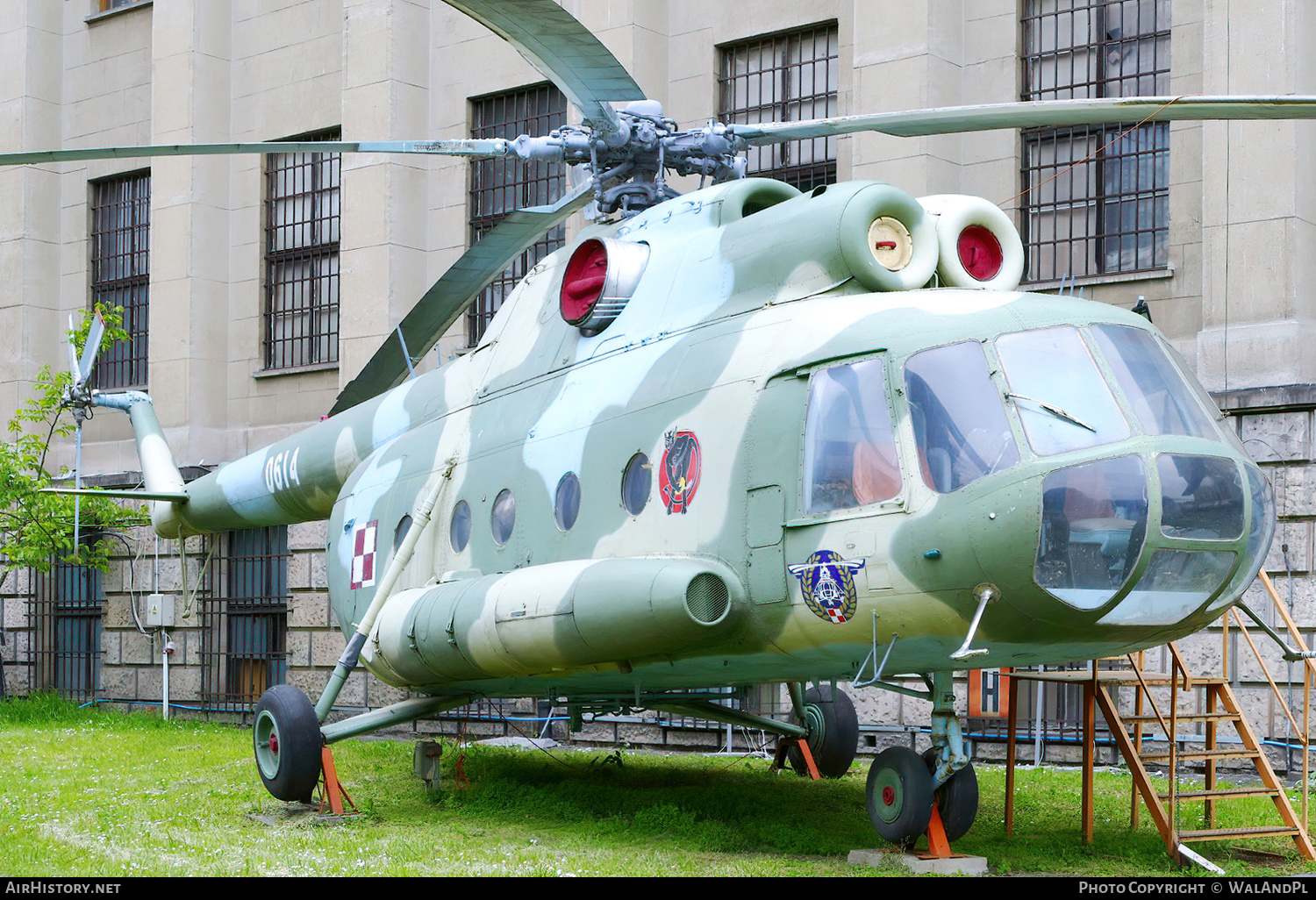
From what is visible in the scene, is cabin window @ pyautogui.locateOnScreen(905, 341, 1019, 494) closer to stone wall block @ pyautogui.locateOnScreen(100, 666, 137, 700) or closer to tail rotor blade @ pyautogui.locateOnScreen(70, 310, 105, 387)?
tail rotor blade @ pyautogui.locateOnScreen(70, 310, 105, 387)

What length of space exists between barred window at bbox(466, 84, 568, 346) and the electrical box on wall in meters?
6.33

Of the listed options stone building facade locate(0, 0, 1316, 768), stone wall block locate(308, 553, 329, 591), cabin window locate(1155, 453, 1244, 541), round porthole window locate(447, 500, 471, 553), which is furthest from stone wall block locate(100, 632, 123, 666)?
cabin window locate(1155, 453, 1244, 541)

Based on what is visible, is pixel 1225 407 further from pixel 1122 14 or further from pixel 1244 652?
pixel 1122 14

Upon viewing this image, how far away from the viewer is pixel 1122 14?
15984 millimetres

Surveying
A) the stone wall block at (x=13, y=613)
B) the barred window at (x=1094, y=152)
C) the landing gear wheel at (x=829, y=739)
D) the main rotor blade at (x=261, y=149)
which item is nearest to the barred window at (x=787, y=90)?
the barred window at (x=1094, y=152)

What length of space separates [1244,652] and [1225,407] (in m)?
2.29

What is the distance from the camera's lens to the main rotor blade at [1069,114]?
755 centimetres

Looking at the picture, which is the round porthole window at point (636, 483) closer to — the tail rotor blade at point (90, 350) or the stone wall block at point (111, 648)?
the tail rotor blade at point (90, 350)

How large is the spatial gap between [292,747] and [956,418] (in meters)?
5.77

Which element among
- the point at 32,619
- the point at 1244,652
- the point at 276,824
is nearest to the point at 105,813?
the point at 276,824

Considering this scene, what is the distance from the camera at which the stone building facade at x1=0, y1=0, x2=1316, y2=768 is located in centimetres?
1408

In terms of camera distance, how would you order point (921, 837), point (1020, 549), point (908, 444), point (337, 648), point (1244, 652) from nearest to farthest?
point (1020, 549), point (908, 444), point (921, 837), point (1244, 652), point (337, 648)

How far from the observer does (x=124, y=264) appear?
25078 millimetres

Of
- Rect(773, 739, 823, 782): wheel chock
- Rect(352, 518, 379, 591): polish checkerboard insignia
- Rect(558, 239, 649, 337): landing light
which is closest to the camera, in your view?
Rect(558, 239, 649, 337): landing light
